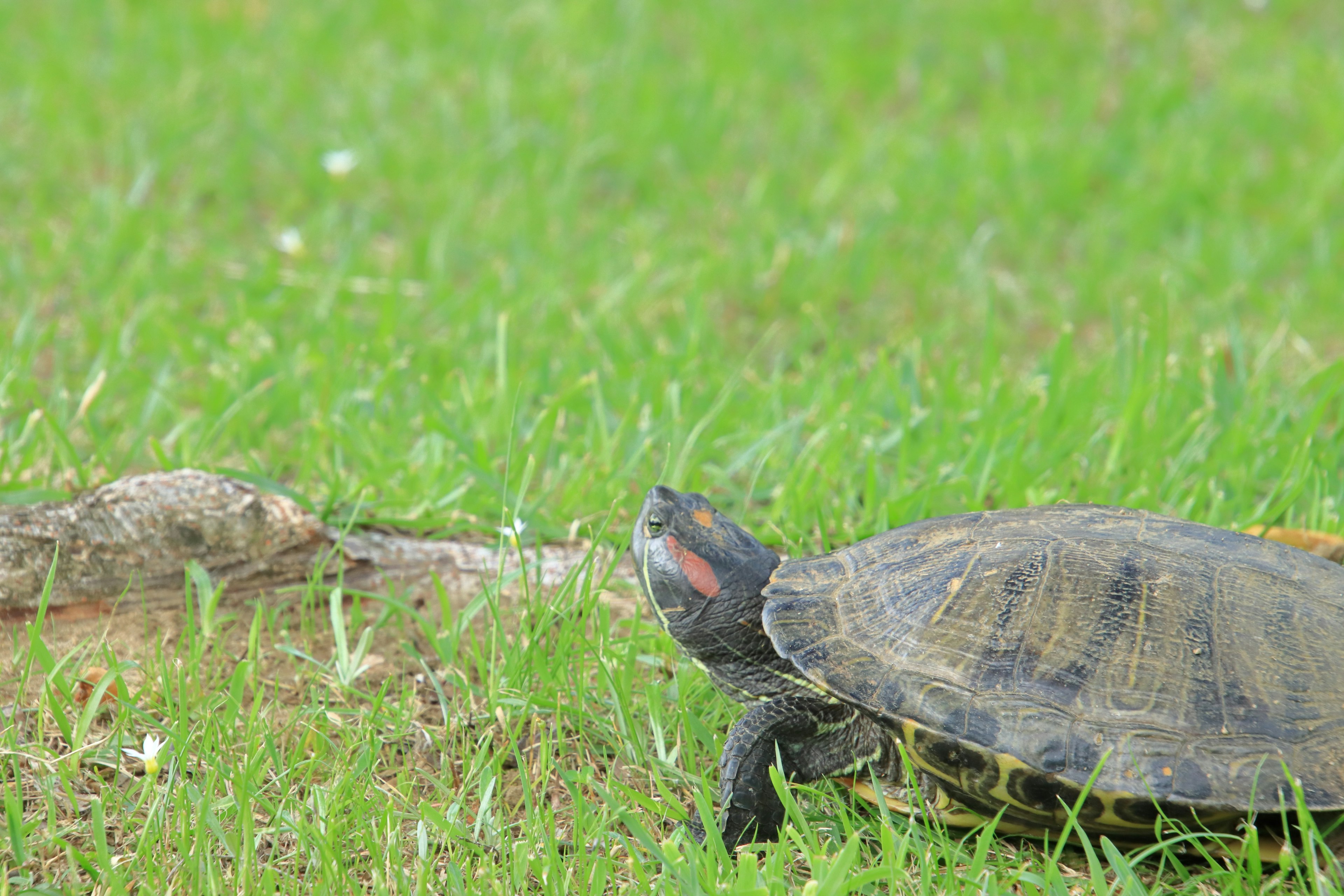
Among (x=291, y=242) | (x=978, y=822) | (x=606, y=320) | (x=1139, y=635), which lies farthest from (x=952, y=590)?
(x=291, y=242)

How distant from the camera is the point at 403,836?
2.20 metres

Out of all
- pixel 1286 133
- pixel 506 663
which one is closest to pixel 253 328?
pixel 506 663

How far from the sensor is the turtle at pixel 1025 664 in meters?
2.07

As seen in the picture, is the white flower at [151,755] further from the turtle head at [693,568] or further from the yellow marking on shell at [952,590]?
the yellow marking on shell at [952,590]

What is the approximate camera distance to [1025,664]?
220 cm

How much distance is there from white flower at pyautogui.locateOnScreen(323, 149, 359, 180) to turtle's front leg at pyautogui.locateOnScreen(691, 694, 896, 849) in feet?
13.0

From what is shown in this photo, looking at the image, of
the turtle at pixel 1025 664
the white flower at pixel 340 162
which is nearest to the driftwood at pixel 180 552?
the turtle at pixel 1025 664

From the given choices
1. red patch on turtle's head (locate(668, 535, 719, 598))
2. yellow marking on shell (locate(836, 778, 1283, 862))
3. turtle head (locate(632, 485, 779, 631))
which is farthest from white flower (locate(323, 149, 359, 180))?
yellow marking on shell (locate(836, 778, 1283, 862))

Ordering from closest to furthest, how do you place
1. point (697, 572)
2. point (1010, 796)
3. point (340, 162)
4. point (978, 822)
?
point (1010, 796) → point (978, 822) → point (697, 572) → point (340, 162)

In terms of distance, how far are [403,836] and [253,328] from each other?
8.61ft

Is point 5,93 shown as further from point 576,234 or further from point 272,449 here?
point 272,449

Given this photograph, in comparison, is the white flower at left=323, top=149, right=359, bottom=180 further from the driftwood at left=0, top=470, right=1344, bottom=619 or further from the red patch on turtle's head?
the red patch on turtle's head

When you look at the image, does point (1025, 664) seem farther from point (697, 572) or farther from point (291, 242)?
point (291, 242)

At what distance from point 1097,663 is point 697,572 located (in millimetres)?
856
